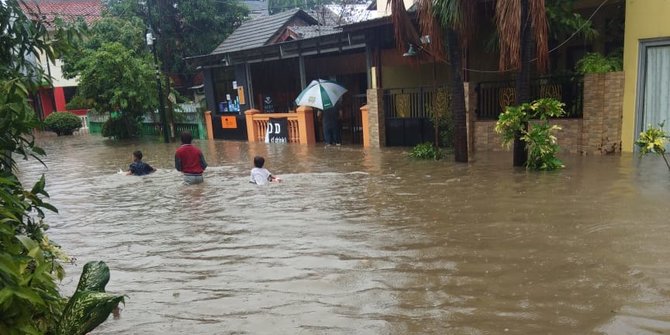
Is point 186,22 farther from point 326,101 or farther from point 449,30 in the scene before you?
point 449,30

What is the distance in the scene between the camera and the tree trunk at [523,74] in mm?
10312

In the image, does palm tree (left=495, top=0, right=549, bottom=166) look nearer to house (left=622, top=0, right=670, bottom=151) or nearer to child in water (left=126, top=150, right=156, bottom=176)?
house (left=622, top=0, right=670, bottom=151)

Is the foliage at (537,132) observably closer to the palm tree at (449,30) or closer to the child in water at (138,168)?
the palm tree at (449,30)

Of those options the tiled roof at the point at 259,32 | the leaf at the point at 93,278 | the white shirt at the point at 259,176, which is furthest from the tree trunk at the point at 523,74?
the tiled roof at the point at 259,32

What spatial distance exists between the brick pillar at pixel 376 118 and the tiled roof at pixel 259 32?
7742mm

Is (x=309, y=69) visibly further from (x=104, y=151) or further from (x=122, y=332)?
(x=122, y=332)

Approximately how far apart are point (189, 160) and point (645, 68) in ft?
32.6

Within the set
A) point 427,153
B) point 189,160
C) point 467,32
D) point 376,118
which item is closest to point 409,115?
point 376,118

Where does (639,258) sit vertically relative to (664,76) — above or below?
below

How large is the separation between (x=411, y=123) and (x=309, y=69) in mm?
6699

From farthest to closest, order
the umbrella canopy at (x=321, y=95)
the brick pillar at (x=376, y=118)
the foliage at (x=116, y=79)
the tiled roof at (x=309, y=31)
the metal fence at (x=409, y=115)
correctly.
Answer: the foliage at (x=116, y=79) → the tiled roof at (x=309, y=31) → the umbrella canopy at (x=321, y=95) → the brick pillar at (x=376, y=118) → the metal fence at (x=409, y=115)

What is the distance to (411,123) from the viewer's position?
639 inches

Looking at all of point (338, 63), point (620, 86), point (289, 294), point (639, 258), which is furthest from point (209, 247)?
point (338, 63)

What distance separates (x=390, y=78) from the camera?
2005 cm
